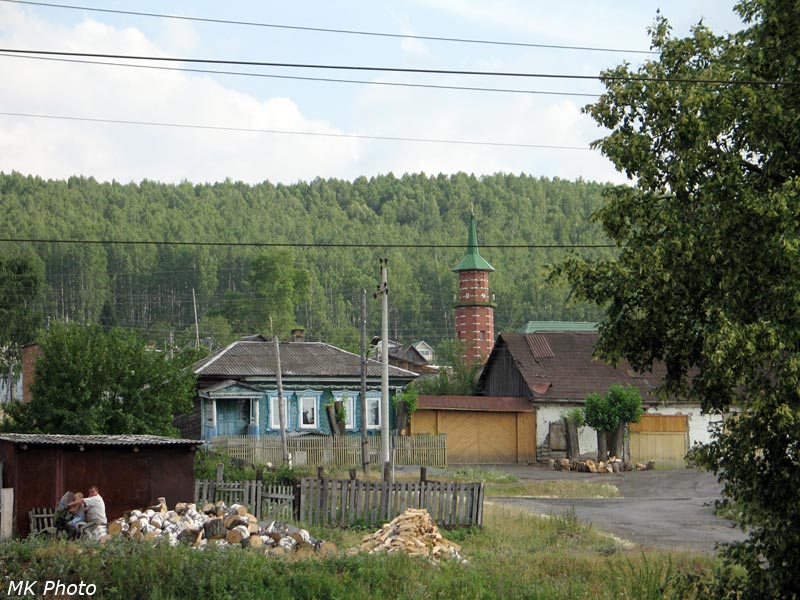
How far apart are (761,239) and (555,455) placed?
36.7 meters

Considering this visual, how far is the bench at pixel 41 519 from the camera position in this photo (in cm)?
2006

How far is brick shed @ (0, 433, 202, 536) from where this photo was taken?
21062 millimetres

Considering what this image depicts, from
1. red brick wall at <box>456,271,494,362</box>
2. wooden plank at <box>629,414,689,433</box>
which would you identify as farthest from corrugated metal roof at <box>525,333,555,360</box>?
red brick wall at <box>456,271,494,362</box>

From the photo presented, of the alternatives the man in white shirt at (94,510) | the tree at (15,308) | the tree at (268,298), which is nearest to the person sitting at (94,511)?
the man in white shirt at (94,510)

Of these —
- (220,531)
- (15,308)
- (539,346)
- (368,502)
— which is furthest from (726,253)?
(15,308)

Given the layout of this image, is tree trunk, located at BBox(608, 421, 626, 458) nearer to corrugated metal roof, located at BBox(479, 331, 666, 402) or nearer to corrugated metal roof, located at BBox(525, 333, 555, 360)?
corrugated metal roof, located at BBox(479, 331, 666, 402)

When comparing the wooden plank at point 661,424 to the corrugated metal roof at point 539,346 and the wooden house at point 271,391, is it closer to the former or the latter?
the corrugated metal roof at point 539,346

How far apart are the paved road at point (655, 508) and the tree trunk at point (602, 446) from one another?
2.69m

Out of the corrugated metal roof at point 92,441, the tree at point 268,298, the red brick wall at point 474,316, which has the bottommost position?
the corrugated metal roof at point 92,441

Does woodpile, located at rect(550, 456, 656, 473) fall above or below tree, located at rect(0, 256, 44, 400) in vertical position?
below

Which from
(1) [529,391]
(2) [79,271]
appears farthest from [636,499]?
(2) [79,271]

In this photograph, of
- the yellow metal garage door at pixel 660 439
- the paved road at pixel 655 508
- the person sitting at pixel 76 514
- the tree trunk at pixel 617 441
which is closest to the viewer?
the person sitting at pixel 76 514

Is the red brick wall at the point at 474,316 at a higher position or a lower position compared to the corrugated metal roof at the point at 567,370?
higher

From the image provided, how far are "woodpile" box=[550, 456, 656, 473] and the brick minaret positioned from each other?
145 ft
